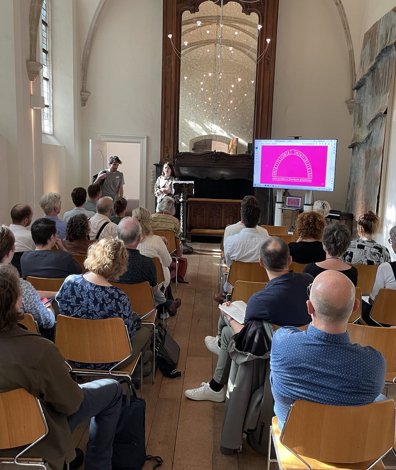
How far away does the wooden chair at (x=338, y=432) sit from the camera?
1.58 m

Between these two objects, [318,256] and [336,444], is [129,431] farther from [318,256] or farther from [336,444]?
[318,256]

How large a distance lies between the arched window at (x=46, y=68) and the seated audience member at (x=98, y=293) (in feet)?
25.5

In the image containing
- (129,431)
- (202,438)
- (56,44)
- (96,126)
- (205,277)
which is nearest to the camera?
(129,431)

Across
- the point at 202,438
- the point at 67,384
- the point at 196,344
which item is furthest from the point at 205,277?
the point at 67,384

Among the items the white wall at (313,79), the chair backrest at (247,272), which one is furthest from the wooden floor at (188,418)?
the white wall at (313,79)

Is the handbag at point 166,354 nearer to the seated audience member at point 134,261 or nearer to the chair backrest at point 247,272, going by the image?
the seated audience member at point 134,261

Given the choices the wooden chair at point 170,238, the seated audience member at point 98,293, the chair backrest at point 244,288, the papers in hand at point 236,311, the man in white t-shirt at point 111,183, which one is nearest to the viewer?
the seated audience member at point 98,293

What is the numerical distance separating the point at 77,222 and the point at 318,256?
2.13m

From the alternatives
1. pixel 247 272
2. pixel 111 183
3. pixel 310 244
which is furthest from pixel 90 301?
pixel 111 183

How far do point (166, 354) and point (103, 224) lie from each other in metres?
1.69

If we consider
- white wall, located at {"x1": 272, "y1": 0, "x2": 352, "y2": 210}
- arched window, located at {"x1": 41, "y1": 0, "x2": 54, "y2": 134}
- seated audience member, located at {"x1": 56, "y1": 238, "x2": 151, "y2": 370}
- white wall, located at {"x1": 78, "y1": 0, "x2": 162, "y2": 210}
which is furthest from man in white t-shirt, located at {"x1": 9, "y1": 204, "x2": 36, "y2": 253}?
white wall, located at {"x1": 272, "y1": 0, "x2": 352, "y2": 210}

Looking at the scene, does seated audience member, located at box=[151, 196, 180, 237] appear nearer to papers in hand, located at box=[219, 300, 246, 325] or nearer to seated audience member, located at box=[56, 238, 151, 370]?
papers in hand, located at box=[219, 300, 246, 325]

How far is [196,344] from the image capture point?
405cm

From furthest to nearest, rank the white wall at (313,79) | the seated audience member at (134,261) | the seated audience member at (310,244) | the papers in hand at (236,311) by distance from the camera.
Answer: the white wall at (313,79) → the seated audience member at (310,244) → the seated audience member at (134,261) → the papers in hand at (236,311)
